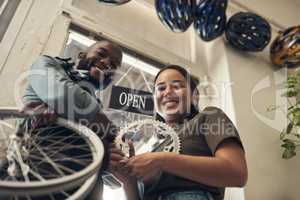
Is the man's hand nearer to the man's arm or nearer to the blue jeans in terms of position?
the man's arm

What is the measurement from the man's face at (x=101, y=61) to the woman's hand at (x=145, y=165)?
27 centimetres

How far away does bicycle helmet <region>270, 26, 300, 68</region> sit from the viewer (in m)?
1.64

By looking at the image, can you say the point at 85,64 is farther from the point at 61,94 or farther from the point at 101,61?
the point at 61,94

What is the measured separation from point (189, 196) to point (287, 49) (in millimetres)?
1156

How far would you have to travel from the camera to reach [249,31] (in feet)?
5.33

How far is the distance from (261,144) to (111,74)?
0.85m

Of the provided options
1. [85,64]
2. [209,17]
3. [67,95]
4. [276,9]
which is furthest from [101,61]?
[276,9]

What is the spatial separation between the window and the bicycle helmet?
1.26 meters

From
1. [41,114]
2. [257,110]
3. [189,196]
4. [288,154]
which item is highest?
[257,110]

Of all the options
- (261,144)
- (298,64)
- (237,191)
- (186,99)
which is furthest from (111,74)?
(298,64)

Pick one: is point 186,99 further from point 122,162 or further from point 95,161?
point 95,161

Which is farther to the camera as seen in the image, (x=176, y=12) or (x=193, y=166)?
(x=176, y=12)

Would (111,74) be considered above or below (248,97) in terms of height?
below

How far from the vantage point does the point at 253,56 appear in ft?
6.06
